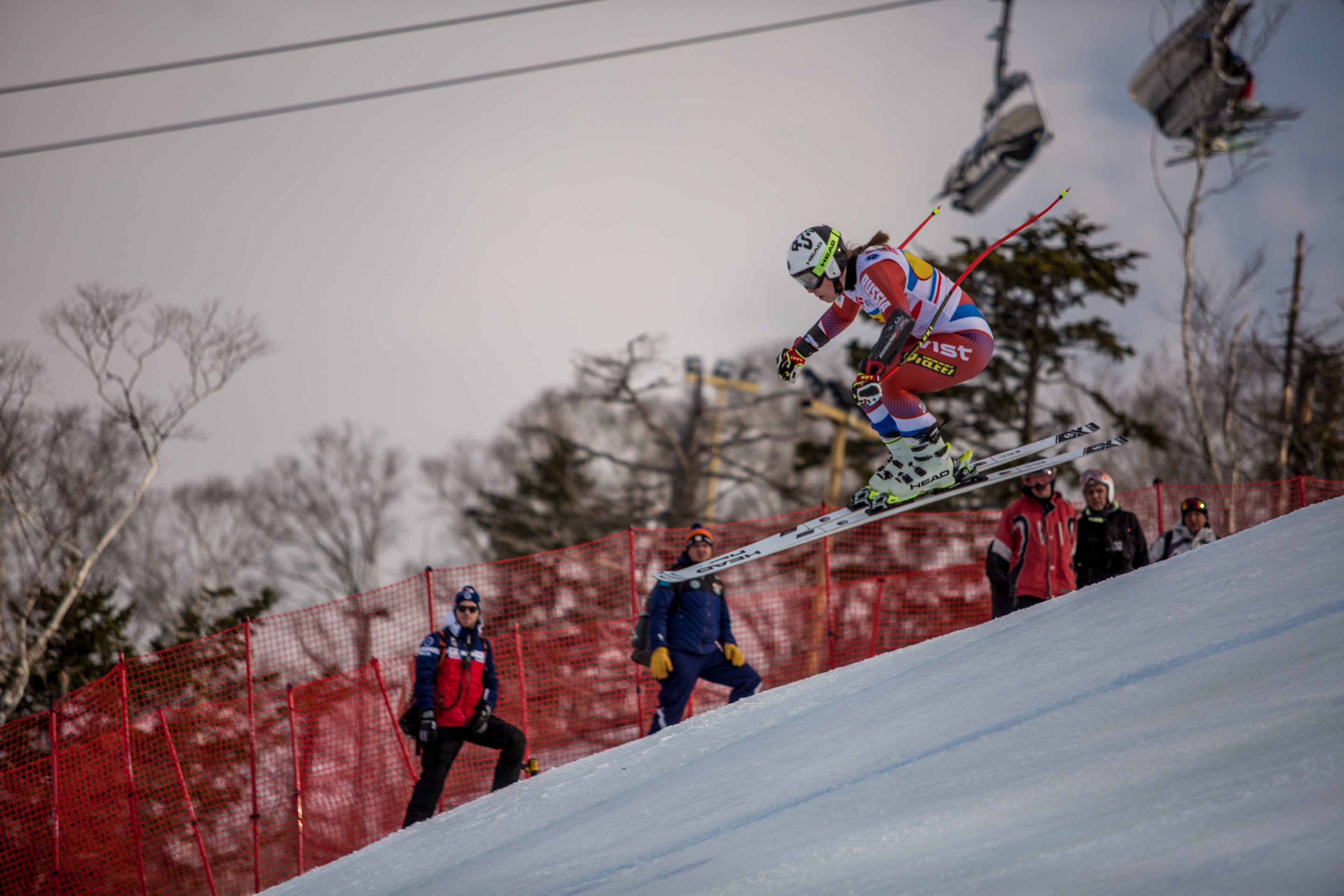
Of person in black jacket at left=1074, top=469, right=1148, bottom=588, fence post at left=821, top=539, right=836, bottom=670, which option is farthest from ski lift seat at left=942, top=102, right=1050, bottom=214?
person in black jacket at left=1074, top=469, right=1148, bottom=588

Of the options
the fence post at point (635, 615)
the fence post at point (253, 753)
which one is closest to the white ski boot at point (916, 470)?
the fence post at point (635, 615)

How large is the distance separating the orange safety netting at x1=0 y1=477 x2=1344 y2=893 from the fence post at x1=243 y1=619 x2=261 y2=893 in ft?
0.13

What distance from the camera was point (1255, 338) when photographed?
18.0 m

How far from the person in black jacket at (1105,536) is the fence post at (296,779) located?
6352 millimetres

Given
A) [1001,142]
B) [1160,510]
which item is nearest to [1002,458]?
[1160,510]

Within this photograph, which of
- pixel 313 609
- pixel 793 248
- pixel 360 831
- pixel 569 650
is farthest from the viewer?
pixel 569 650

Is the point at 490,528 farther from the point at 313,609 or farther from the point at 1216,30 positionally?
the point at 1216,30

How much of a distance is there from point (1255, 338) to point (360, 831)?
18819 mm

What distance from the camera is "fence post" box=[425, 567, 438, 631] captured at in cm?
801

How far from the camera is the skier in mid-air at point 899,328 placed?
188 inches

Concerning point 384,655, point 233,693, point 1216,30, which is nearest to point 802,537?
point 384,655

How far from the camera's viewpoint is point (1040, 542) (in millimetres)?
5918

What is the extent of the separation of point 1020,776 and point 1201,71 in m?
18.5

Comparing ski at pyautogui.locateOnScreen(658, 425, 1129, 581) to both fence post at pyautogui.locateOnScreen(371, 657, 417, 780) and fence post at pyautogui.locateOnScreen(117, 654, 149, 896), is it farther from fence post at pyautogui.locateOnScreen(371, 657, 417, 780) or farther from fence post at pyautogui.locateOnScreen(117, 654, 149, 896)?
fence post at pyautogui.locateOnScreen(117, 654, 149, 896)
